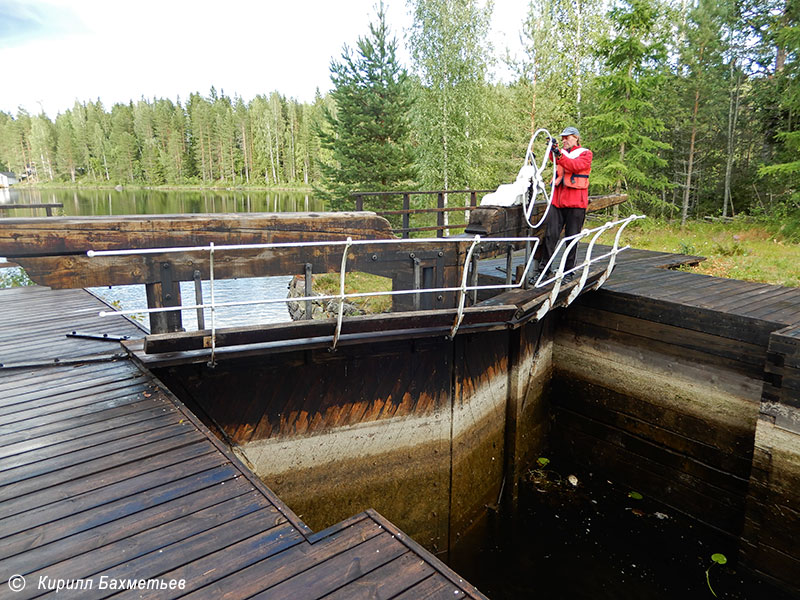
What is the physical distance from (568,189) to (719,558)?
494cm

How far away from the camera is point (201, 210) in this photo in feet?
182

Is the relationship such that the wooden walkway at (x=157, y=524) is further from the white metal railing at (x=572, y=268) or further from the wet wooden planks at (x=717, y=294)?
the wet wooden planks at (x=717, y=294)

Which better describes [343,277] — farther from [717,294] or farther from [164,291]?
[717,294]

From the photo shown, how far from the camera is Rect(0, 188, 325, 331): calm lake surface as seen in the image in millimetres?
18000

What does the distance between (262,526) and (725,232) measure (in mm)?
17965


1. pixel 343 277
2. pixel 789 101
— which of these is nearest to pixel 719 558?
pixel 343 277

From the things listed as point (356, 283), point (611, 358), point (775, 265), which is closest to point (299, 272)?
point (611, 358)

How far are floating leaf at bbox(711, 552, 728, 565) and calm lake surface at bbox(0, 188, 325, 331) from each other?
25.6 feet

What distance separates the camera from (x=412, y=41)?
77.1 feet

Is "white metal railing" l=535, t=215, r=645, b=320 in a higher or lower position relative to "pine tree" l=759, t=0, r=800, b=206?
lower

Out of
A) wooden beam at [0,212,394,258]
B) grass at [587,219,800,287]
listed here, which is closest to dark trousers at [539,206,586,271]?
wooden beam at [0,212,394,258]

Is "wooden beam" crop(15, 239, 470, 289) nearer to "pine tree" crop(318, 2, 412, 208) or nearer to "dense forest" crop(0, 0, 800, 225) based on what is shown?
"dense forest" crop(0, 0, 800, 225)

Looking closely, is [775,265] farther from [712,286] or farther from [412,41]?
[412,41]

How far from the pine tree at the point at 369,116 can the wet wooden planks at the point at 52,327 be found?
14983 millimetres
